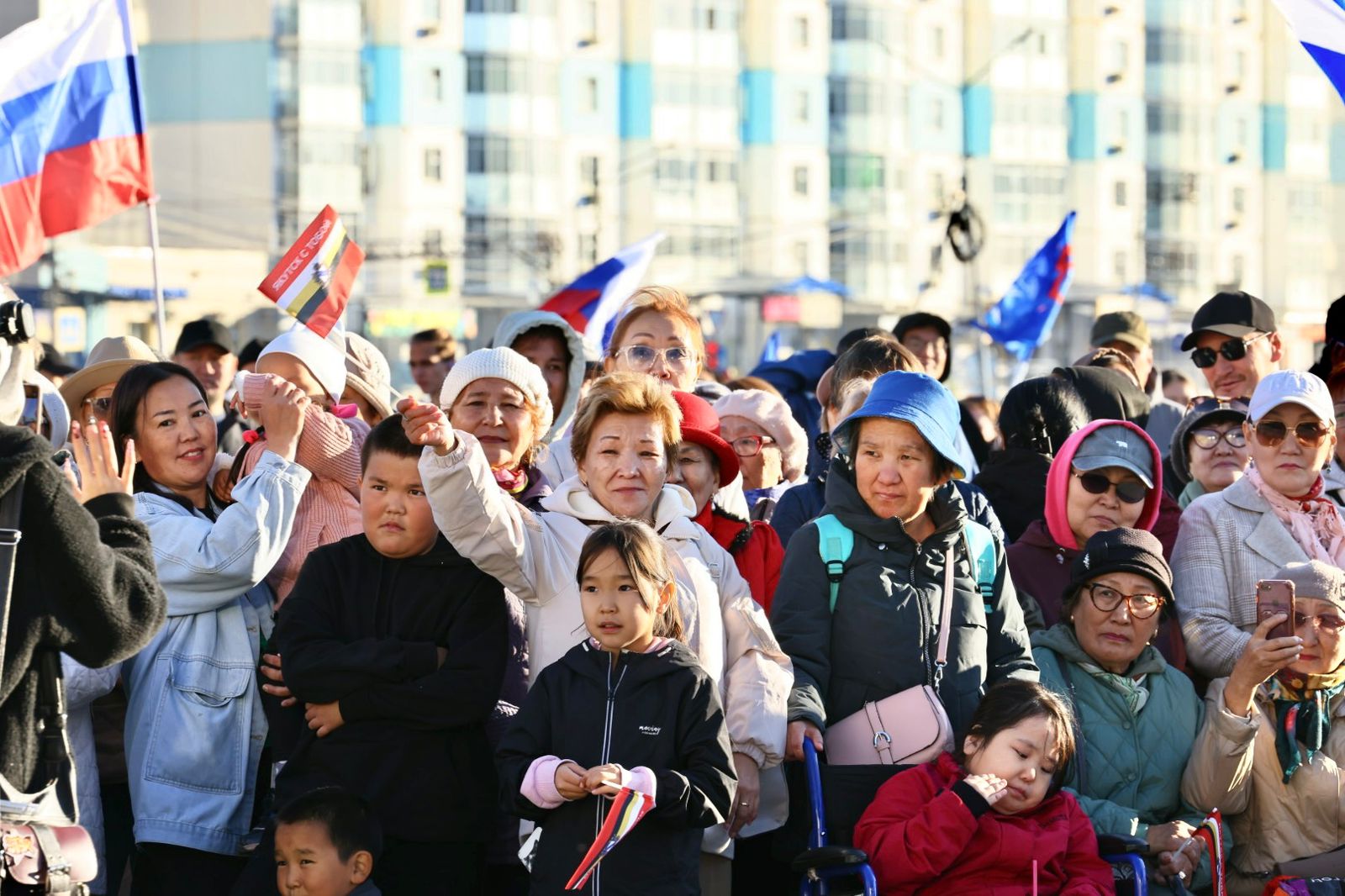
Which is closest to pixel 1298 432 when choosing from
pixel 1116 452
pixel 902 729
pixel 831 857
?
pixel 1116 452

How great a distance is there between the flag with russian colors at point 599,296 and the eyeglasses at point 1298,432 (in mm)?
4702

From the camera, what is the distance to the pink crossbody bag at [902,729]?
5445 millimetres

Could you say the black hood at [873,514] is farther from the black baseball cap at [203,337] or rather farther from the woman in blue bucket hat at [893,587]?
the black baseball cap at [203,337]

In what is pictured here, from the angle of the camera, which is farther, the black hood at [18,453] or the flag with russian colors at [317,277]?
the flag with russian colors at [317,277]

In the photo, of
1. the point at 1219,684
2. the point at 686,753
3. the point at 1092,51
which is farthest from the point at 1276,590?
the point at 1092,51

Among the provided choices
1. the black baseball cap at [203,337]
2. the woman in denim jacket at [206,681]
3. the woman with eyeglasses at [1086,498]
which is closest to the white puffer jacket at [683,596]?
the woman in denim jacket at [206,681]

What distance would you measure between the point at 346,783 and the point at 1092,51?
66587 mm

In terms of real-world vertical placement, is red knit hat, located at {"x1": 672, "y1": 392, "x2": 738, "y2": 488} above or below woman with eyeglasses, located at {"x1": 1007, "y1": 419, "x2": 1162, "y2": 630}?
above

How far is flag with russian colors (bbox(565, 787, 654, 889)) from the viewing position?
187 inches

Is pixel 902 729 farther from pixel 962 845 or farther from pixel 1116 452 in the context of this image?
pixel 1116 452

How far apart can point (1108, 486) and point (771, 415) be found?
4.75 ft

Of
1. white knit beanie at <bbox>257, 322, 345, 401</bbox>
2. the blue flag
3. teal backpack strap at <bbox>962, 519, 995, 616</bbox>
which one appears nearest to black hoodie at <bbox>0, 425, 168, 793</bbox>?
white knit beanie at <bbox>257, 322, 345, 401</bbox>

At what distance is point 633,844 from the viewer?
16.4 feet

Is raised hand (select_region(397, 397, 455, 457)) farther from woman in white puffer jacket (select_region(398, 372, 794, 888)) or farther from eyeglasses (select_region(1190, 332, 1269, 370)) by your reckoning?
eyeglasses (select_region(1190, 332, 1269, 370))
